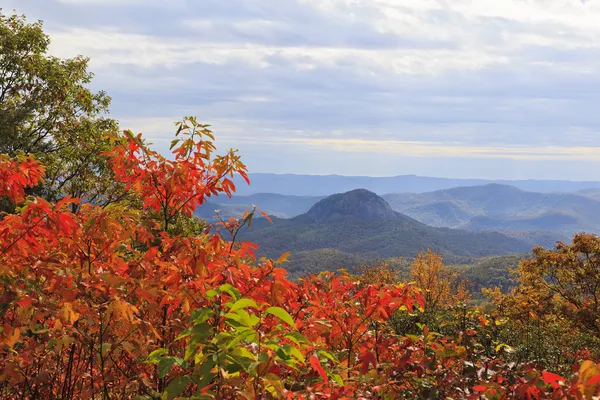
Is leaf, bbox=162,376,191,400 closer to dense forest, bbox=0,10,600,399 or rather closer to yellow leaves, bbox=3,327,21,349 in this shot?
dense forest, bbox=0,10,600,399

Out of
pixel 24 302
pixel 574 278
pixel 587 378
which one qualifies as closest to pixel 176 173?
pixel 24 302

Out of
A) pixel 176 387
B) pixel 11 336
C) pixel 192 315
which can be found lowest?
pixel 11 336

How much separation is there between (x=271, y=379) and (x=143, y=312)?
239cm

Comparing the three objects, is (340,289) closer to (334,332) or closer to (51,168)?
(334,332)

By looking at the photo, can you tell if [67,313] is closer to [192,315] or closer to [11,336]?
[11,336]

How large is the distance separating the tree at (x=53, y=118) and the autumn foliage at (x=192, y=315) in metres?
21.7

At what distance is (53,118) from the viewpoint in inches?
1113

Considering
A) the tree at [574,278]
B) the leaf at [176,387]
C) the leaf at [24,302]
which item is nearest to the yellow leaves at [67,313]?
→ the leaf at [24,302]

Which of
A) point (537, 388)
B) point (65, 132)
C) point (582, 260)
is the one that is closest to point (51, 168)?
point (65, 132)

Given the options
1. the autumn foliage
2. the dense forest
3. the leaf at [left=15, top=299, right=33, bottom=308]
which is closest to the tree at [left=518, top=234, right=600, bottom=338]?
the dense forest

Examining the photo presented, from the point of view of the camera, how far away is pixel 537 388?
126 inches

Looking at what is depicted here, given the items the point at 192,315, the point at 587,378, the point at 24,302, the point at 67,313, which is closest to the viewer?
the point at 587,378

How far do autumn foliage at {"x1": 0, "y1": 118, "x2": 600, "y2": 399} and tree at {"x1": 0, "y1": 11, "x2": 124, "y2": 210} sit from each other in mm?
21740

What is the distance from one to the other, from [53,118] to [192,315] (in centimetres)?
3017
